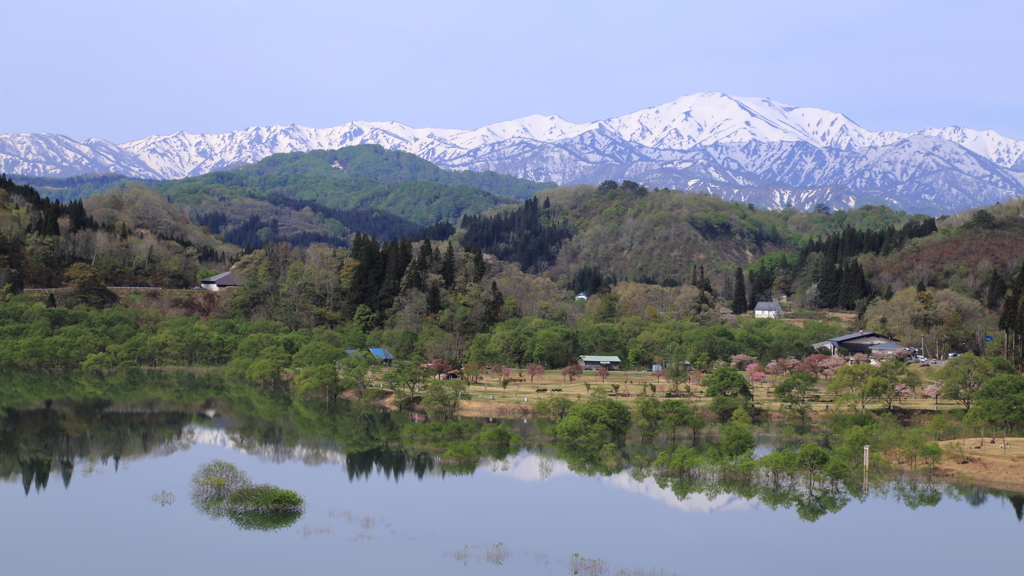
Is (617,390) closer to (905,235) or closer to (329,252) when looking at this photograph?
(329,252)

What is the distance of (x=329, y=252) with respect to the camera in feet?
308

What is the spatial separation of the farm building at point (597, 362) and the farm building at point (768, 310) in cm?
3242

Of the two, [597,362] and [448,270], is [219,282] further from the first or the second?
[597,362]

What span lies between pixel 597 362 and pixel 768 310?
35.6 meters

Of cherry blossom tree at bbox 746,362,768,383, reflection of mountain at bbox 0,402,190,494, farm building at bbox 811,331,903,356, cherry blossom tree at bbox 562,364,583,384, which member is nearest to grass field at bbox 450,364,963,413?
cherry blossom tree at bbox 562,364,583,384

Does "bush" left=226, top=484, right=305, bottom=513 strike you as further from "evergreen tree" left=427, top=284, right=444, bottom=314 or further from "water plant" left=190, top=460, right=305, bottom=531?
"evergreen tree" left=427, top=284, right=444, bottom=314

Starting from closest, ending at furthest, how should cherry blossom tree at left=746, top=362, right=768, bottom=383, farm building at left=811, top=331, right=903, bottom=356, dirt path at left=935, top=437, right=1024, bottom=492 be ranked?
dirt path at left=935, top=437, right=1024, bottom=492 → cherry blossom tree at left=746, top=362, right=768, bottom=383 → farm building at left=811, top=331, right=903, bottom=356

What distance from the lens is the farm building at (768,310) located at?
10041 cm

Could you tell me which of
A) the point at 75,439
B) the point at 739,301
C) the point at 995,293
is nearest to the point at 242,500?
the point at 75,439

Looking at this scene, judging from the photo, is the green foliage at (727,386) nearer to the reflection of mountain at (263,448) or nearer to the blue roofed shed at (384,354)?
the reflection of mountain at (263,448)

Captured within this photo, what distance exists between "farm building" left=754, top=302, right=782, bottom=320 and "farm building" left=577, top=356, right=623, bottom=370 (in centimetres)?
3242

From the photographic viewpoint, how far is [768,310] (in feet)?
333

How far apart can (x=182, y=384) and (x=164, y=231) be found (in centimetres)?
5643

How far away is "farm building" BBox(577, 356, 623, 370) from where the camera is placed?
7250 centimetres
